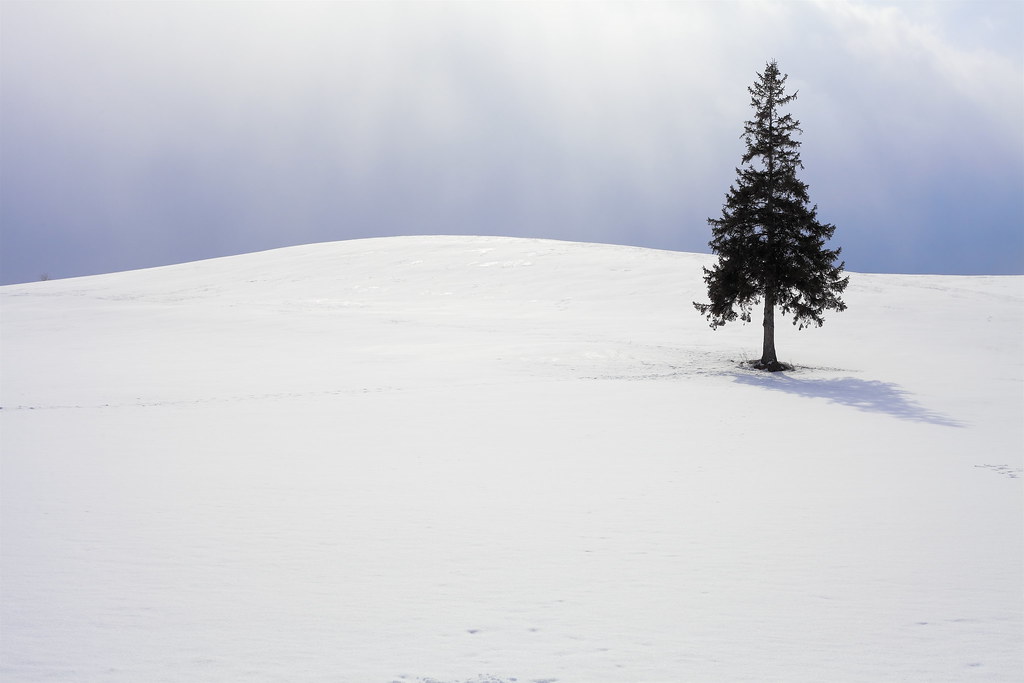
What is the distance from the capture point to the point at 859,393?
22406mm

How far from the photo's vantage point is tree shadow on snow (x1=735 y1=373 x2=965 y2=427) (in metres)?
19.4

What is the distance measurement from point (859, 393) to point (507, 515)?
1659 centimetres

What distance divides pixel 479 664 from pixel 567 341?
80.9 feet

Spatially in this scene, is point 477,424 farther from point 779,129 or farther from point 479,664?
point 779,129

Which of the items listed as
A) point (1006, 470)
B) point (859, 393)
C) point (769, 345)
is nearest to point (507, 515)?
point (1006, 470)

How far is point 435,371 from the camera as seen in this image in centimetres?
2430

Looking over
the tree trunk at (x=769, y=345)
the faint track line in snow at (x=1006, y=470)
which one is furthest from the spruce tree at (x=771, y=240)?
the faint track line in snow at (x=1006, y=470)

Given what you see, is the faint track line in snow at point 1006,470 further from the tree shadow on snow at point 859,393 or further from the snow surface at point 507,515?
the tree shadow on snow at point 859,393

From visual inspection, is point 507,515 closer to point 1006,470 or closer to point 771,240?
point 1006,470

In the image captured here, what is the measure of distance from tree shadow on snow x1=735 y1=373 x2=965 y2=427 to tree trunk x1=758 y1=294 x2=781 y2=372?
2.64 feet

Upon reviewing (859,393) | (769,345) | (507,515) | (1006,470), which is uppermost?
(769,345)

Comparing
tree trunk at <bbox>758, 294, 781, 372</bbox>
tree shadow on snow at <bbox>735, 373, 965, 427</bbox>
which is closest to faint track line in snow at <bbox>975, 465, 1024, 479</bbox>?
tree shadow on snow at <bbox>735, 373, 965, 427</bbox>

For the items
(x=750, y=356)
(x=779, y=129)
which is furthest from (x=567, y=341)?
(x=779, y=129)

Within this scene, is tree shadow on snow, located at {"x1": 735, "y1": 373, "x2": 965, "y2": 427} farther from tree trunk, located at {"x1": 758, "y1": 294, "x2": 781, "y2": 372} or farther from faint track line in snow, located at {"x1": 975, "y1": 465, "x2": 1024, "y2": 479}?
faint track line in snow, located at {"x1": 975, "y1": 465, "x2": 1024, "y2": 479}
